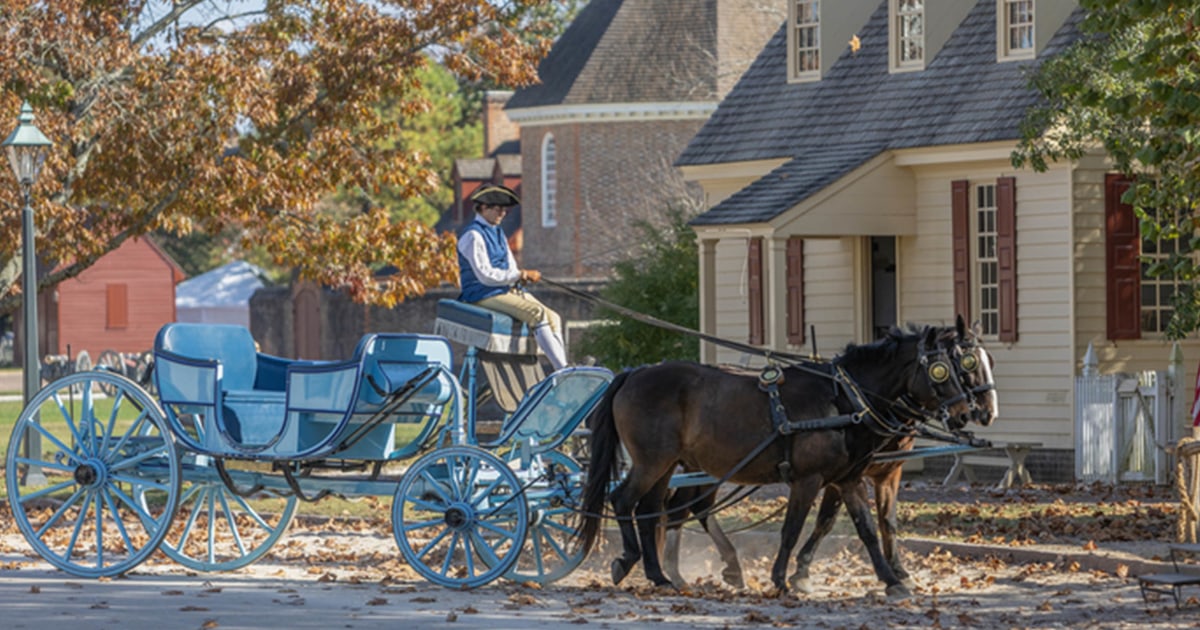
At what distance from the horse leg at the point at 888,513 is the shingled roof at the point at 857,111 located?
374 inches

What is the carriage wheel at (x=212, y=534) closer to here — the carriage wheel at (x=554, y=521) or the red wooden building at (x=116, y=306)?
the carriage wheel at (x=554, y=521)

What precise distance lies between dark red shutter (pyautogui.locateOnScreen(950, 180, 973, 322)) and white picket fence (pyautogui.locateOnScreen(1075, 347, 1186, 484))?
6.91ft

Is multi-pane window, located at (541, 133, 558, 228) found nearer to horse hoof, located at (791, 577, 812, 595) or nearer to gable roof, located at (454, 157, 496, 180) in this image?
gable roof, located at (454, 157, 496, 180)

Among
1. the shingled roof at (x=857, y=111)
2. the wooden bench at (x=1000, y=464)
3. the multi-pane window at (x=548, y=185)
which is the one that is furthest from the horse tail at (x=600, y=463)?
the multi-pane window at (x=548, y=185)

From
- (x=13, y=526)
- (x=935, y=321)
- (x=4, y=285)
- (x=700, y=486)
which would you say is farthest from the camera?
(x=935, y=321)

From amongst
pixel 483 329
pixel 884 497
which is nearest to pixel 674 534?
pixel 884 497

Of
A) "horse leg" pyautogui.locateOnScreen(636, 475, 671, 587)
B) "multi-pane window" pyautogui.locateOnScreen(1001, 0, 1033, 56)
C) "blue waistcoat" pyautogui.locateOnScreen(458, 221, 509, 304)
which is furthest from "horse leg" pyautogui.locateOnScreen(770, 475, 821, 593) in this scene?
"multi-pane window" pyautogui.locateOnScreen(1001, 0, 1033, 56)

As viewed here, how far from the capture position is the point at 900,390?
43.1 ft

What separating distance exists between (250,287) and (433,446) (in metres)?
64.2

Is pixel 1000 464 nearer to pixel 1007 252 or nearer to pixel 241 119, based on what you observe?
pixel 1007 252

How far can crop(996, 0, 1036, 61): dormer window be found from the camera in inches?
963

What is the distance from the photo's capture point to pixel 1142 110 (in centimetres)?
1487

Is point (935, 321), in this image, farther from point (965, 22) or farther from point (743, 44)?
point (743, 44)

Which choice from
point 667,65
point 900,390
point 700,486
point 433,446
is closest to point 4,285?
point 433,446
